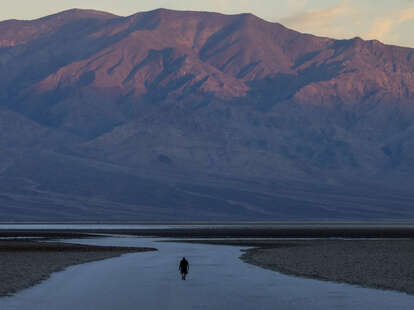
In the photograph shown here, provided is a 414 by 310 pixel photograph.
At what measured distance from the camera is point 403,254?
7138 centimetres

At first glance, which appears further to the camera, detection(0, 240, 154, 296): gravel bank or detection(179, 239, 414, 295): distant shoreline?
detection(179, 239, 414, 295): distant shoreline

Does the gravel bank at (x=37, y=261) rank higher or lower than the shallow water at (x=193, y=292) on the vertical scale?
higher

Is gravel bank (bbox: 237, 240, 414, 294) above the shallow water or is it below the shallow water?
above

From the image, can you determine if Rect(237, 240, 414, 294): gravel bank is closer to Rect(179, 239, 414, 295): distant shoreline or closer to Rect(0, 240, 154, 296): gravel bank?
Rect(179, 239, 414, 295): distant shoreline

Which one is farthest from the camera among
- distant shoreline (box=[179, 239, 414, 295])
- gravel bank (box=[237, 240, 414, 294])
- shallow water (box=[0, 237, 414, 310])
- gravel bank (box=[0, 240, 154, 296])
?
gravel bank (box=[237, 240, 414, 294])

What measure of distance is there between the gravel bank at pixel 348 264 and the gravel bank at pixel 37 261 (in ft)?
42.0

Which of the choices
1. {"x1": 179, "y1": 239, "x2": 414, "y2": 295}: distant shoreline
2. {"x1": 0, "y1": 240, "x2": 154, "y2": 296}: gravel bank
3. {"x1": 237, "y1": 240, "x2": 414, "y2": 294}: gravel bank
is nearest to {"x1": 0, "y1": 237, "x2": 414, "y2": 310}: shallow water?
{"x1": 0, "y1": 240, "x2": 154, "y2": 296}: gravel bank

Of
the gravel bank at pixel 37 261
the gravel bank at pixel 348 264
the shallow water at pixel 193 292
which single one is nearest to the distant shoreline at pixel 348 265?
the gravel bank at pixel 348 264

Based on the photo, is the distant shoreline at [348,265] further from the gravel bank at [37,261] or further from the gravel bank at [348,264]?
the gravel bank at [37,261]

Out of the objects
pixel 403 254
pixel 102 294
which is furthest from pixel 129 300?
pixel 403 254

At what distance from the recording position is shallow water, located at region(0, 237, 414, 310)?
37406 millimetres

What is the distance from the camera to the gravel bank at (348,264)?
48.3m

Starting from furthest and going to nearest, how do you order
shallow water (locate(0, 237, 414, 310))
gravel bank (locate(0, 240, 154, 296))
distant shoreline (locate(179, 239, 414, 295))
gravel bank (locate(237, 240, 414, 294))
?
gravel bank (locate(237, 240, 414, 294))
distant shoreline (locate(179, 239, 414, 295))
gravel bank (locate(0, 240, 154, 296))
shallow water (locate(0, 237, 414, 310))

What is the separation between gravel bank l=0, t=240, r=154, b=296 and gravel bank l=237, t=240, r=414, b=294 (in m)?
12.8
